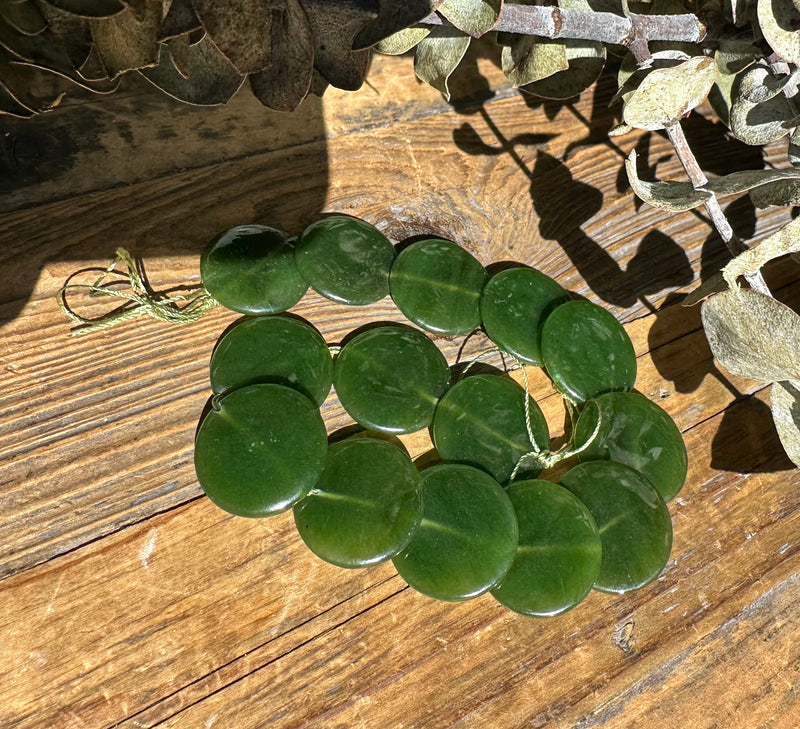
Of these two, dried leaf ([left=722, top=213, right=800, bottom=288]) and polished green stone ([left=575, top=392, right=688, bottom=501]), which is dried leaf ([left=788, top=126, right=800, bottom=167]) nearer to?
dried leaf ([left=722, top=213, right=800, bottom=288])

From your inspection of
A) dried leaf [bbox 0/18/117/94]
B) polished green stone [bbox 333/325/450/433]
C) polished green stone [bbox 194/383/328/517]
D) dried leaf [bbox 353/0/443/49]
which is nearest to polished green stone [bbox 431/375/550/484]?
polished green stone [bbox 333/325/450/433]

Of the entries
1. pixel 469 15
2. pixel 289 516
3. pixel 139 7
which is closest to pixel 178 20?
pixel 139 7

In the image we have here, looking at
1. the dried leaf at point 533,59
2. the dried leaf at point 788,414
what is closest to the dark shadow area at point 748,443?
the dried leaf at point 788,414

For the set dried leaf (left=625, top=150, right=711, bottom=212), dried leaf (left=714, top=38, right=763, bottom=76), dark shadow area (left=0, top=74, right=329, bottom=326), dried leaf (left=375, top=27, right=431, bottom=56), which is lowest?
dark shadow area (left=0, top=74, right=329, bottom=326)

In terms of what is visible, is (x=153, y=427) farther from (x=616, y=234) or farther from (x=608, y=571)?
(x=616, y=234)

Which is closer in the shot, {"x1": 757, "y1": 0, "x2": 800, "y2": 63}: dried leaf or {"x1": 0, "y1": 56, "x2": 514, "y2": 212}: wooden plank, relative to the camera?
{"x1": 757, "y1": 0, "x2": 800, "y2": 63}: dried leaf

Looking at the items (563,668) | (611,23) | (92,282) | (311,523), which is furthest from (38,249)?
(563,668)
